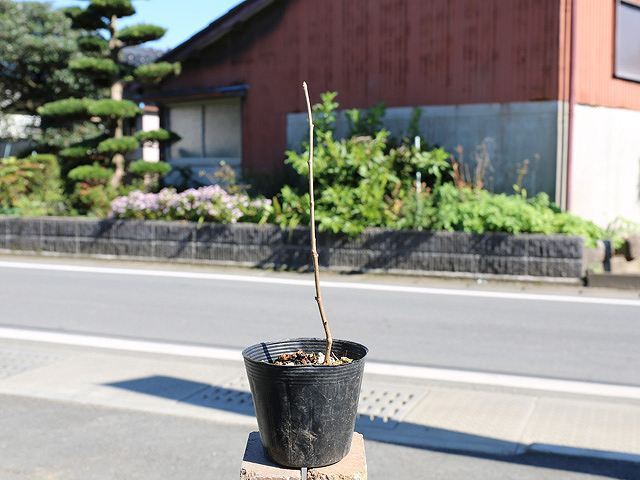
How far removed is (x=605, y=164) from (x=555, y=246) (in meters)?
4.65

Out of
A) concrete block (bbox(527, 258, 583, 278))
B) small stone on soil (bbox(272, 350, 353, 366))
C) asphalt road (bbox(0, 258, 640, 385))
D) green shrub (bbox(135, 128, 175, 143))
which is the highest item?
green shrub (bbox(135, 128, 175, 143))

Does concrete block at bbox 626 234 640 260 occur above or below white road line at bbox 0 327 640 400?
above

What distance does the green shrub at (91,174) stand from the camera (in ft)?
58.4

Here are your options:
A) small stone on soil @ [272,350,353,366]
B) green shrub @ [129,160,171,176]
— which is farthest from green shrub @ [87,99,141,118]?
small stone on soil @ [272,350,353,366]

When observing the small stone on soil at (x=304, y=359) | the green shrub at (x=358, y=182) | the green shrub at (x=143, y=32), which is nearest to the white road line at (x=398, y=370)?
the small stone on soil at (x=304, y=359)

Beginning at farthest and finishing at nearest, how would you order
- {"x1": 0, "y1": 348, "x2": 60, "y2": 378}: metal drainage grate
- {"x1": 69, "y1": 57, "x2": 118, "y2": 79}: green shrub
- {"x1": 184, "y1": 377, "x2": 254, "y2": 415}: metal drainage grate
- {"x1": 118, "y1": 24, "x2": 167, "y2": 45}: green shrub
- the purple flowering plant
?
1. {"x1": 118, "y1": 24, "x2": 167, "y2": 45}: green shrub
2. {"x1": 69, "y1": 57, "x2": 118, "y2": 79}: green shrub
3. the purple flowering plant
4. {"x1": 0, "y1": 348, "x2": 60, "y2": 378}: metal drainage grate
5. {"x1": 184, "y1": 377, "x2": 254, "y2": 415}: metal drainage grate

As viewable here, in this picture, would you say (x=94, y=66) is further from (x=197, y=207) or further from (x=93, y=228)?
(x=197, y=207)

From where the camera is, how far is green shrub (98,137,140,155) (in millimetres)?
18219

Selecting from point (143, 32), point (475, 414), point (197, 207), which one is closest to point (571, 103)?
point (197, 207)

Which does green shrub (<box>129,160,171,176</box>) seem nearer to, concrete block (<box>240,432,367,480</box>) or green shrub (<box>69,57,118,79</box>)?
green shrub (<box>69,57,118,79</box>)

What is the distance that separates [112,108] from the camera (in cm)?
1827

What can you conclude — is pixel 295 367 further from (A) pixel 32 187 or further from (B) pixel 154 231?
(A) pixel 32 187

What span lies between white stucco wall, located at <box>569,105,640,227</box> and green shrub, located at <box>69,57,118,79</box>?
34.9 ft

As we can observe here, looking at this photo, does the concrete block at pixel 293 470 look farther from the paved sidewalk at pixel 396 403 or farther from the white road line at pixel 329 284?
the white road line at pixel 329 284
